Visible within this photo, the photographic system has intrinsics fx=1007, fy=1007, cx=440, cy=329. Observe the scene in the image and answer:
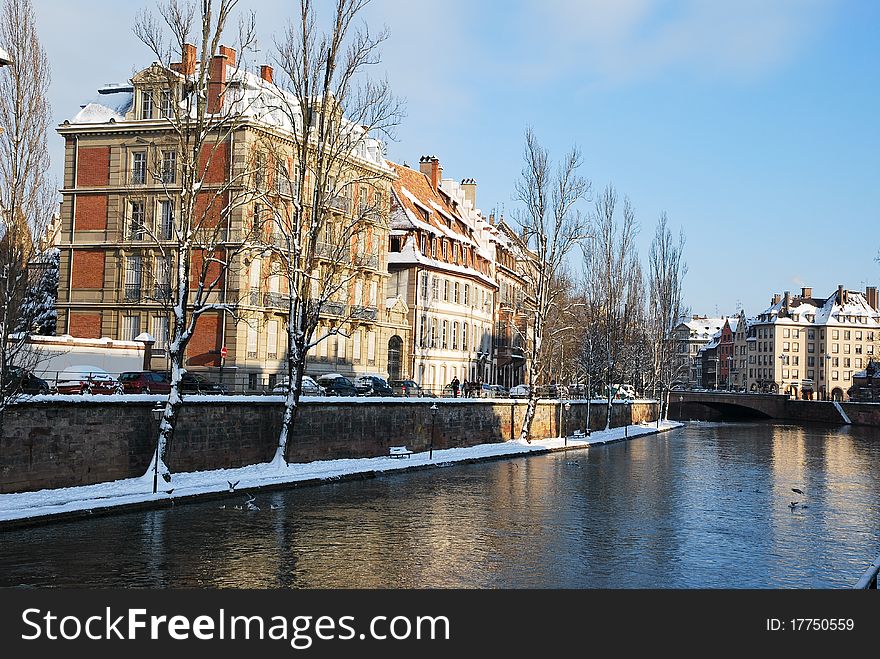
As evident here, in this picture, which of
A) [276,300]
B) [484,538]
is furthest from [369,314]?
[484,538]

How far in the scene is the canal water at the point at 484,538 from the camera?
57.0ft

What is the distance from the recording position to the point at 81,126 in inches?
2041

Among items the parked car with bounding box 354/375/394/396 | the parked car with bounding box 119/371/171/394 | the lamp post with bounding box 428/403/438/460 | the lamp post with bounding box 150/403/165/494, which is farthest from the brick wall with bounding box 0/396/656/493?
the parked car with bounding box 119/371/171/394

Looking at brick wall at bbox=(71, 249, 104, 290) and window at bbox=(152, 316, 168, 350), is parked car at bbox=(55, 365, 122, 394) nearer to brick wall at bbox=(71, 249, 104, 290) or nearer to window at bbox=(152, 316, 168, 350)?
window at bbox=(152, 316, 168, 350)

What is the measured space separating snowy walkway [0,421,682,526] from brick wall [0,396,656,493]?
0.43 m

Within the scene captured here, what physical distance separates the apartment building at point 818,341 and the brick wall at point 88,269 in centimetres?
12432

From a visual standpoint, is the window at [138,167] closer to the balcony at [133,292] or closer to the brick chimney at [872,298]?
the balcony at [133,292]

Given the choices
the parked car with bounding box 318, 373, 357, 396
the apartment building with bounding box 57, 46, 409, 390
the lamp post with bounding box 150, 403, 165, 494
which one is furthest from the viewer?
the apartment building with bounding box 57, 46, 409, 390

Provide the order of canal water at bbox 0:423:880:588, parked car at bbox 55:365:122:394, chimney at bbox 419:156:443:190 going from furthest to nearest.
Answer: chimney at bbox 419:156:443:190, parked car at bbox 55:365:122:394, canal water at bbox 0:423:880:588

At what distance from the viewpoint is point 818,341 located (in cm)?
15938

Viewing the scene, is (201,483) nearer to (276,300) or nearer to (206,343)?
(206,343)

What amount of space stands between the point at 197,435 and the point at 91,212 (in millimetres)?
26455

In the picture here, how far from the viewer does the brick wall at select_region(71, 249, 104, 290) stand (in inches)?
2060

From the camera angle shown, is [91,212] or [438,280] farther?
[438,280]
